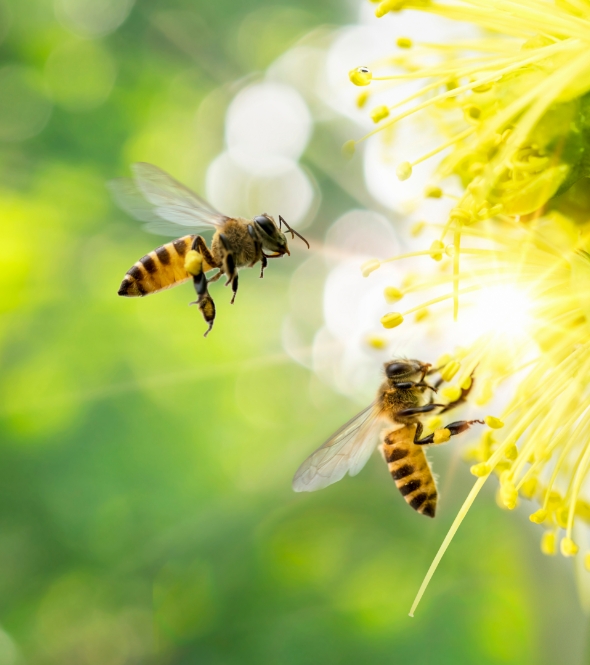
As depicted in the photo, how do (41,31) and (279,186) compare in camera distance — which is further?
(279,186)

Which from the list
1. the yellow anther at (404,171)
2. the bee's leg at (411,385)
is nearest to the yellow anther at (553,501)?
the bee's leg at (411,385)

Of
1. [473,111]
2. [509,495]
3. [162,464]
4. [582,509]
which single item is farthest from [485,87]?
[162,464]

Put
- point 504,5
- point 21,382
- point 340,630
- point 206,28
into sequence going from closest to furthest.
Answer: point 504,5 < point 21,382 < point 340,630 < point 206,28

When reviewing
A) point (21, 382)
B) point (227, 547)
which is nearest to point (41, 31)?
point (21, 382)

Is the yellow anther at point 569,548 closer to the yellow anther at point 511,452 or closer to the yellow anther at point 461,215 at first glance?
the yellow anther at point 511,452

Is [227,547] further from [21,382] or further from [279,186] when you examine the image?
[279,186]

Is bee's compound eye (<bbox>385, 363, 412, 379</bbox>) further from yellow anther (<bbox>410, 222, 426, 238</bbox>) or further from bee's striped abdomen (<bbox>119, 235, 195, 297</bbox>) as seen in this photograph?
bee's striped abdomen (<bbox>119, 235, 195, 297</bbox>)
